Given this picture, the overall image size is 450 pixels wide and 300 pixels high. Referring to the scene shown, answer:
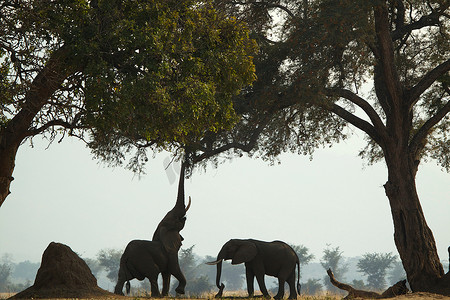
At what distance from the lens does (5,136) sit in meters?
15.3

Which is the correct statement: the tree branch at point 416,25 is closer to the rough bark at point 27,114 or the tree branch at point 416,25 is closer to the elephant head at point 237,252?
the elephant head at point 237,252

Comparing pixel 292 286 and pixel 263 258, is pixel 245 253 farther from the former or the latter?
pixel 292 286

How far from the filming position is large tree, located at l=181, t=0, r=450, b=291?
20.4 meters

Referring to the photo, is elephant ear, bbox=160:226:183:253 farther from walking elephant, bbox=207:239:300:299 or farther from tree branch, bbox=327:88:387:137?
tree branch, bbox=327:88:387:137

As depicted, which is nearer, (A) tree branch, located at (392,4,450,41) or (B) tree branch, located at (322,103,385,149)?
(B) tree branch, located at (322,103,385,149)

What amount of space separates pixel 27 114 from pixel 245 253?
912cm

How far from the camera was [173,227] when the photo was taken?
21.1 metres

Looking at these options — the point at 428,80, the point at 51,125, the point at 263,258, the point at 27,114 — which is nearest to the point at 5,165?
the point at 27,114

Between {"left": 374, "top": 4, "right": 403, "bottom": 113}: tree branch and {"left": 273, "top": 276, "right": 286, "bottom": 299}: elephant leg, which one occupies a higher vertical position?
{"left": 374, "top": 4, "right": 403, "bottom": 113}: tree branch

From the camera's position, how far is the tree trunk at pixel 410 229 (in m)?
20.8

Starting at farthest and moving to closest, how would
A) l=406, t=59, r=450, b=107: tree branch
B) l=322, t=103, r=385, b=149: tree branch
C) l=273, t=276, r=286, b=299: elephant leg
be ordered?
l=322, t=103, r=385, b=149: tree branch, l=406, t=59, r=450, b=107: tree branch, l=273, t=276, r=286, b=299: elephant leg

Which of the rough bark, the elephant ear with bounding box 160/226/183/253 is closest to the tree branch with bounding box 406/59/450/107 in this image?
the elephant ear with bounding box 160/226/183/253

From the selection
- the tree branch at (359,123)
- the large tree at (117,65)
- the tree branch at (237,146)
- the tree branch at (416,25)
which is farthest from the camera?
the tree branch at (416,25)

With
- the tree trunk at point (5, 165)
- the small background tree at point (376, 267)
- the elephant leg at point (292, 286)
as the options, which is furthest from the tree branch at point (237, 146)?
the small background tree at point (376, 267)
